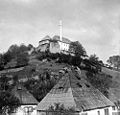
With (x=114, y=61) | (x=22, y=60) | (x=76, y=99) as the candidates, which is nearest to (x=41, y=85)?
(x=76, y=99)

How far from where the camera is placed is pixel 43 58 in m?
108

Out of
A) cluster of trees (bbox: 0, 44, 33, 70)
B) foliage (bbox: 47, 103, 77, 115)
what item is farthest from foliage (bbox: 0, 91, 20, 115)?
cluster of trees (bbox: 0, 44, 33, 70)

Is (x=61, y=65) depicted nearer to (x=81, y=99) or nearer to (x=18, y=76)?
(x=18, y=76)

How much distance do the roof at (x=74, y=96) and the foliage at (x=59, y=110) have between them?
46cm

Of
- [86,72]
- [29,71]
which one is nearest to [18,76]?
[29,71]

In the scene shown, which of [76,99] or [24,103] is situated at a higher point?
[76,99]

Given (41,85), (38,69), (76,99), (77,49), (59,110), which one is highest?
(77,49)

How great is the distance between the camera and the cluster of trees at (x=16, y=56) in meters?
109

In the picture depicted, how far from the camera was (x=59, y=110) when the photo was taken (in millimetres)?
28984

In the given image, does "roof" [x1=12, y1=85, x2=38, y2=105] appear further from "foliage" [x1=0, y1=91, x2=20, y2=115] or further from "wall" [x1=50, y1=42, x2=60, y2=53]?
"wall" [x1=50, y1=42, x2=60, y2=53]

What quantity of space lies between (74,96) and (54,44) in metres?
92.3

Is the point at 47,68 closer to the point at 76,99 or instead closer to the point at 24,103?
the point at 24,103

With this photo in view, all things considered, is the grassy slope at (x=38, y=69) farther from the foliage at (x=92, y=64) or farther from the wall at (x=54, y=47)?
the wall at (x=54, y=47)

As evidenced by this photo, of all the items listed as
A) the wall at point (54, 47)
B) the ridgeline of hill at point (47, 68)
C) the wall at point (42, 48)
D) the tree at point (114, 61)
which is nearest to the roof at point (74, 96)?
the ridgeline of hill at point (47, 68)
